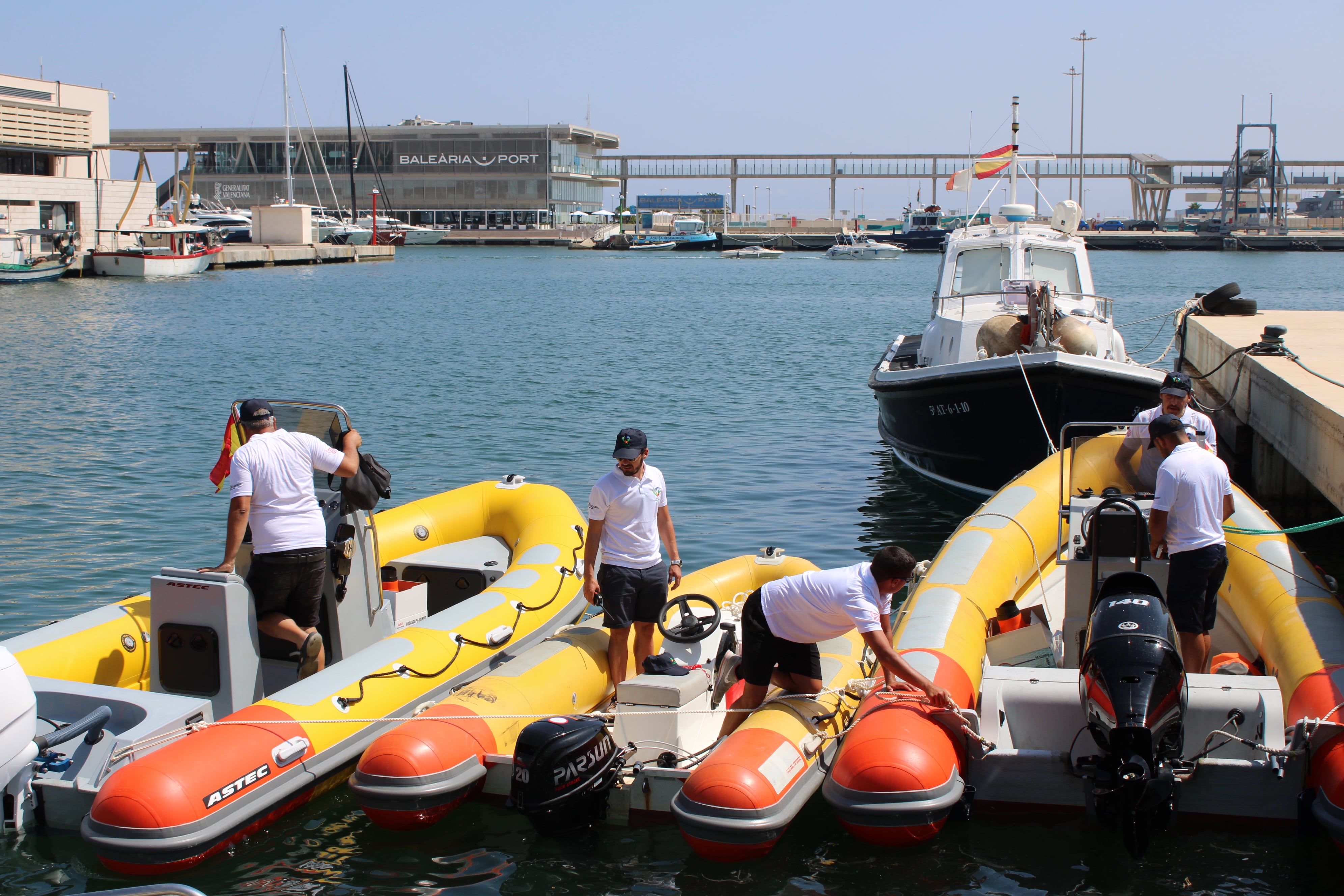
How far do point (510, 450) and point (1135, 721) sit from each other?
1343cm

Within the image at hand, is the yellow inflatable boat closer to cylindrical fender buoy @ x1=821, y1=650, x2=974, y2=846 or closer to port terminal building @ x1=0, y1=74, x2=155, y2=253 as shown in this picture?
cylindrical fender buoy @ x1=821, y1=650, x2=974, y2=846

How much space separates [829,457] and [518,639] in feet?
34.8

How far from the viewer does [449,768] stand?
5828 millimetres

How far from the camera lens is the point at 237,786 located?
5609 millimetres

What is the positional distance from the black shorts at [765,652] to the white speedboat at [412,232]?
102618 millimetres

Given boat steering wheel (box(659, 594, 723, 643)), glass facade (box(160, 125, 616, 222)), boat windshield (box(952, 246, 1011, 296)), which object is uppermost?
glass facade (box(160, 125, 616, 222))

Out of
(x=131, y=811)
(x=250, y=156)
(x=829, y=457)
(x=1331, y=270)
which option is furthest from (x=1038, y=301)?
(x=250, y=156)

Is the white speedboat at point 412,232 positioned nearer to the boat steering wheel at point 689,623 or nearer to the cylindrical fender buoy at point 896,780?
the boat steering wheel at point 689,623

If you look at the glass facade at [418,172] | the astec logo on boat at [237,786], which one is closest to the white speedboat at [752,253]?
the glass facade at [418,172]

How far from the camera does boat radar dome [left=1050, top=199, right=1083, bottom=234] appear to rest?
17.2 m

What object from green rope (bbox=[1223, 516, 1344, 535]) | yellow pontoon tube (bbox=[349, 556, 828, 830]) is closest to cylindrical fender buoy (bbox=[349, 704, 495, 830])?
yellow pontoon tube (bbox=[349, 556, 828, 830])

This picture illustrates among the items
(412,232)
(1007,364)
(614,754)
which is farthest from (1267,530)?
(412,232)

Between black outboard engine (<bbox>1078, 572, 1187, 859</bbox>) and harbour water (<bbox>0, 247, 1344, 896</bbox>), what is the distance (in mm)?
533

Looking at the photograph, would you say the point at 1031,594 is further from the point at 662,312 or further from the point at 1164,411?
the point at 662,312
